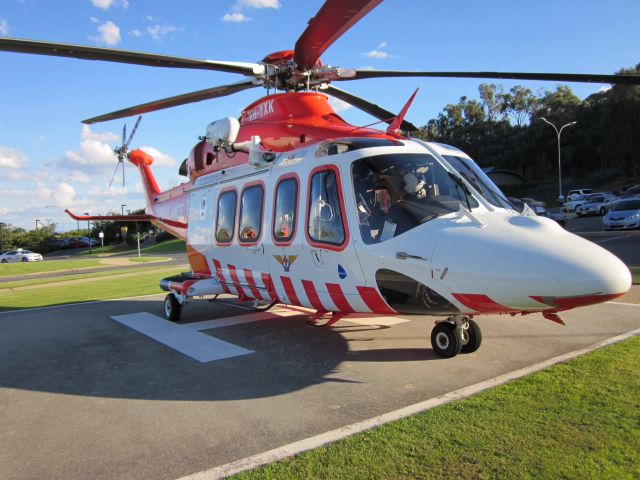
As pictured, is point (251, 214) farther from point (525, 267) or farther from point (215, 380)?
point (525, 267)

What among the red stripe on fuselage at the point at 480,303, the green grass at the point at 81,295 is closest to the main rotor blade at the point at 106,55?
the red stripe on fuselage at the point at 480,303

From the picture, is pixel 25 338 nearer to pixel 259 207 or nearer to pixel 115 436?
pixel 259 207

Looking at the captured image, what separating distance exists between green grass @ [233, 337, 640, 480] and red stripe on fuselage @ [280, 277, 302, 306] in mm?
2902

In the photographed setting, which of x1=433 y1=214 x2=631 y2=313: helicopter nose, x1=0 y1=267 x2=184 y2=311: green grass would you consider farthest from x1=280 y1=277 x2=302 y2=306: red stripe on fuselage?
x1=0 y1=267 x2=184 y2=311: green grass

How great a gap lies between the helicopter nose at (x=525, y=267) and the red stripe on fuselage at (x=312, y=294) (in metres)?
2.00

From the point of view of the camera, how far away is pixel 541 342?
6.48m

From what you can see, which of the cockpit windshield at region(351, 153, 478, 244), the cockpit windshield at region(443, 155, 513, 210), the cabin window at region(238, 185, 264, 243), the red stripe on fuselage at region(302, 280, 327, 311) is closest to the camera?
the cockpit windshield at region(351, 153, 478, 244)

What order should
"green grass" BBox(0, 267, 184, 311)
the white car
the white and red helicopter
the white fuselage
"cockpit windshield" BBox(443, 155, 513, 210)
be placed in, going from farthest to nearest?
the white car
"green grass" BBox(0, 267, 184, 311)
"cockpit windshield" BBox(443, 155, 513, 210)
the white and red helicopter
the white fuselage

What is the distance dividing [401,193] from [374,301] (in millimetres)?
1235

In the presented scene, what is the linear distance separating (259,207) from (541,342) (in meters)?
4.33

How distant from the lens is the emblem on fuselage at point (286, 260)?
259 inches

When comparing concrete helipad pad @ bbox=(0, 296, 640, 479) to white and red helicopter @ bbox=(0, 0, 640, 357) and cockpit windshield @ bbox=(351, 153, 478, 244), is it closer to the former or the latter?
white and red helicopter @ bbox=(0, 0, 640, 357)

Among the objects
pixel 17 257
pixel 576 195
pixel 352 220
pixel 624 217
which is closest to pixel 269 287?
pixel 352 220

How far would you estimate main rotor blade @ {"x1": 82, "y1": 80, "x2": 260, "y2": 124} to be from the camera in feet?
28.0
